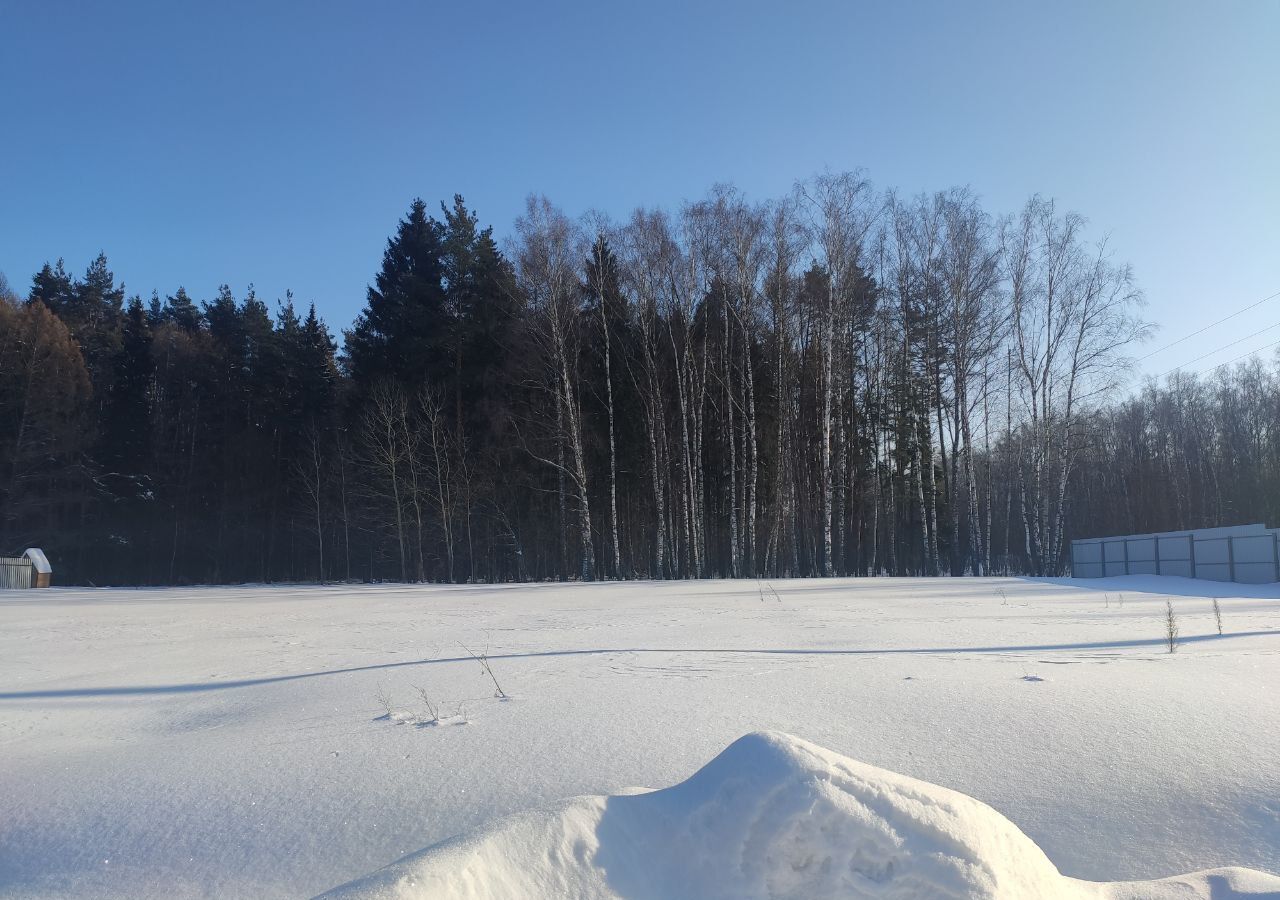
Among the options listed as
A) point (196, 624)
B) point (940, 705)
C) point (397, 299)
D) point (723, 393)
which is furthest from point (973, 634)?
point (397, 299)

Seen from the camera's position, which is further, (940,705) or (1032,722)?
(940,705)

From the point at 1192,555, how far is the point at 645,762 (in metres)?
24.2

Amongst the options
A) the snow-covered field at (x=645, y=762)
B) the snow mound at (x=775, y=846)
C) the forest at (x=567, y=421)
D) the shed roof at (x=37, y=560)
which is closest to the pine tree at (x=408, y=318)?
the forest at (x=567, y=421)

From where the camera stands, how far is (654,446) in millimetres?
28406

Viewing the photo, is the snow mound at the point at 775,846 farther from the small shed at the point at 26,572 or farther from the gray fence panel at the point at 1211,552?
the small shed at the point at 26,572

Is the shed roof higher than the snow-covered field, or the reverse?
the shed roof

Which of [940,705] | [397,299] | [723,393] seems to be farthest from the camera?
[397,299]

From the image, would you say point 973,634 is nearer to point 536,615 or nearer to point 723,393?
point 536,615

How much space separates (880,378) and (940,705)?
29.8 meters

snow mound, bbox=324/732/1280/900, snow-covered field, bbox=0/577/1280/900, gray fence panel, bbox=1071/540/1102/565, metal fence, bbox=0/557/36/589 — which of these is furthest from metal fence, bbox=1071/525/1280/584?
metal fence, bbox=0/557/36/589

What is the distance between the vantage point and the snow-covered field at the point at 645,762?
294 centimetres

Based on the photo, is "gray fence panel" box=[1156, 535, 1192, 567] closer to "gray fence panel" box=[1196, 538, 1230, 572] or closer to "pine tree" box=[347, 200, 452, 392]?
"gray fence panel" box=[1196, 538, 1230, 572]

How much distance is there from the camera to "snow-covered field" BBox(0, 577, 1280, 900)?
2936 mm

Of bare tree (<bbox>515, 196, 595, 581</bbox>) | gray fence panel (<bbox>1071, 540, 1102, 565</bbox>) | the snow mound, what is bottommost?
gray fence panel (<bbox>1071, 540, 1102, 565</bbox>)
